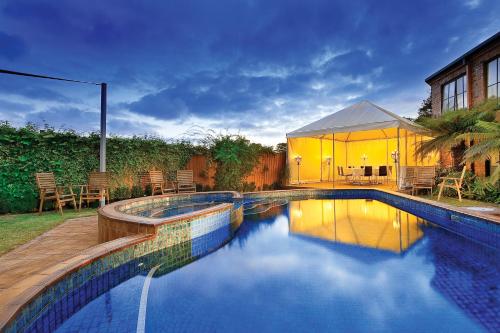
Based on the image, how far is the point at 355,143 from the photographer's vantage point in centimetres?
1659

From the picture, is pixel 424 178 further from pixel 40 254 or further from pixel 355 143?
pixel 40 254

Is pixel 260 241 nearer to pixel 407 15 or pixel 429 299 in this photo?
pixel 429 299

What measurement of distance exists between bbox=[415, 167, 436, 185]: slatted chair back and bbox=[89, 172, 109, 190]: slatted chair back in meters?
8.75

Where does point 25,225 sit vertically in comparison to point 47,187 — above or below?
below

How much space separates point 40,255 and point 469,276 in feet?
16.0

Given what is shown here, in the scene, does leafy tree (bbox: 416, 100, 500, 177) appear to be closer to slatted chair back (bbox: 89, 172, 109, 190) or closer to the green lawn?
slatted chair back (bbox: 89, 172, 109, 190)

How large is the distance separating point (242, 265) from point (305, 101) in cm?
1307

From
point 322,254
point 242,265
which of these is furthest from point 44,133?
point 322,254

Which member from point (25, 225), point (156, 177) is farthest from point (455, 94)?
point (25, 225)

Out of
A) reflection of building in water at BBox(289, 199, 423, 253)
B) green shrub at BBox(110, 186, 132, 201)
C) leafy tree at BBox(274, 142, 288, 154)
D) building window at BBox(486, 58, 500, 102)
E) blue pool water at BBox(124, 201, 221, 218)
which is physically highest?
building window at BBox(486, 58, 500, 102)

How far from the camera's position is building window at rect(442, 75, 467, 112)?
1186 cm

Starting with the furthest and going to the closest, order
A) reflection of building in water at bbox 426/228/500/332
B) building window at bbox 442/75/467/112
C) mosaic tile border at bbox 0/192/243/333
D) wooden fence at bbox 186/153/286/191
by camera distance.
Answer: building window at bbox 442/75/467/112 → wooden fence at bbox 186/153/286/191 → reflection of building in water at bbox 426/228/500/332 → mosaic tile border at bbox 0/192/243/333

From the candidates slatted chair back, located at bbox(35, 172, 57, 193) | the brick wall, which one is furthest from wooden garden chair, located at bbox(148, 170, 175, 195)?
the brick wall

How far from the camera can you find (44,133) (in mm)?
7422
